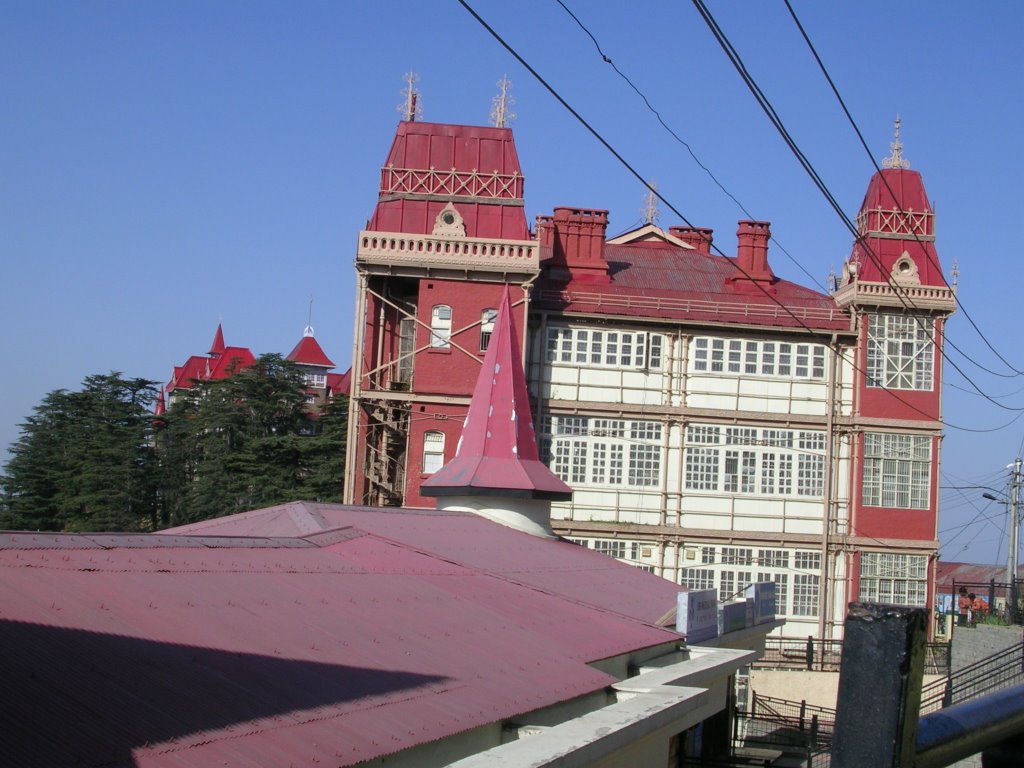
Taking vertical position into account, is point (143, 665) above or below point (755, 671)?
above

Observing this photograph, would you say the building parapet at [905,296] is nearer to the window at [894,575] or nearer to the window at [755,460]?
the window at [755,460]

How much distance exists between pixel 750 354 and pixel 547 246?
25.7ft

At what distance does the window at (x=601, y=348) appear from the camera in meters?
40.7

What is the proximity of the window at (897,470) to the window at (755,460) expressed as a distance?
60.3 inches

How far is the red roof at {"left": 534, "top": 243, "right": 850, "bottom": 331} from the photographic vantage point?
41.0 meters

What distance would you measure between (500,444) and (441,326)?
42.3 feet

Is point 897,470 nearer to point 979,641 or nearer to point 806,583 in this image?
point 806,583

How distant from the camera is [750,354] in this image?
41562mm

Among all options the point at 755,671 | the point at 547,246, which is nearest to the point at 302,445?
the point at 547,246

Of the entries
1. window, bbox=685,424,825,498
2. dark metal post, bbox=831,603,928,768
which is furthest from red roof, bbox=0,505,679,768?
window, bbox=685,424,825,498

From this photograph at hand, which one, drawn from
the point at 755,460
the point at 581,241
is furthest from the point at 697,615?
the point at 581,241

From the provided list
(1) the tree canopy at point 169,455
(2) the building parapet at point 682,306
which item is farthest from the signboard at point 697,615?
(1) the tree canopy at point 169,455

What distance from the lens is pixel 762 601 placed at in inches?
1006

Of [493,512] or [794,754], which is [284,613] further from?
[794,754]
